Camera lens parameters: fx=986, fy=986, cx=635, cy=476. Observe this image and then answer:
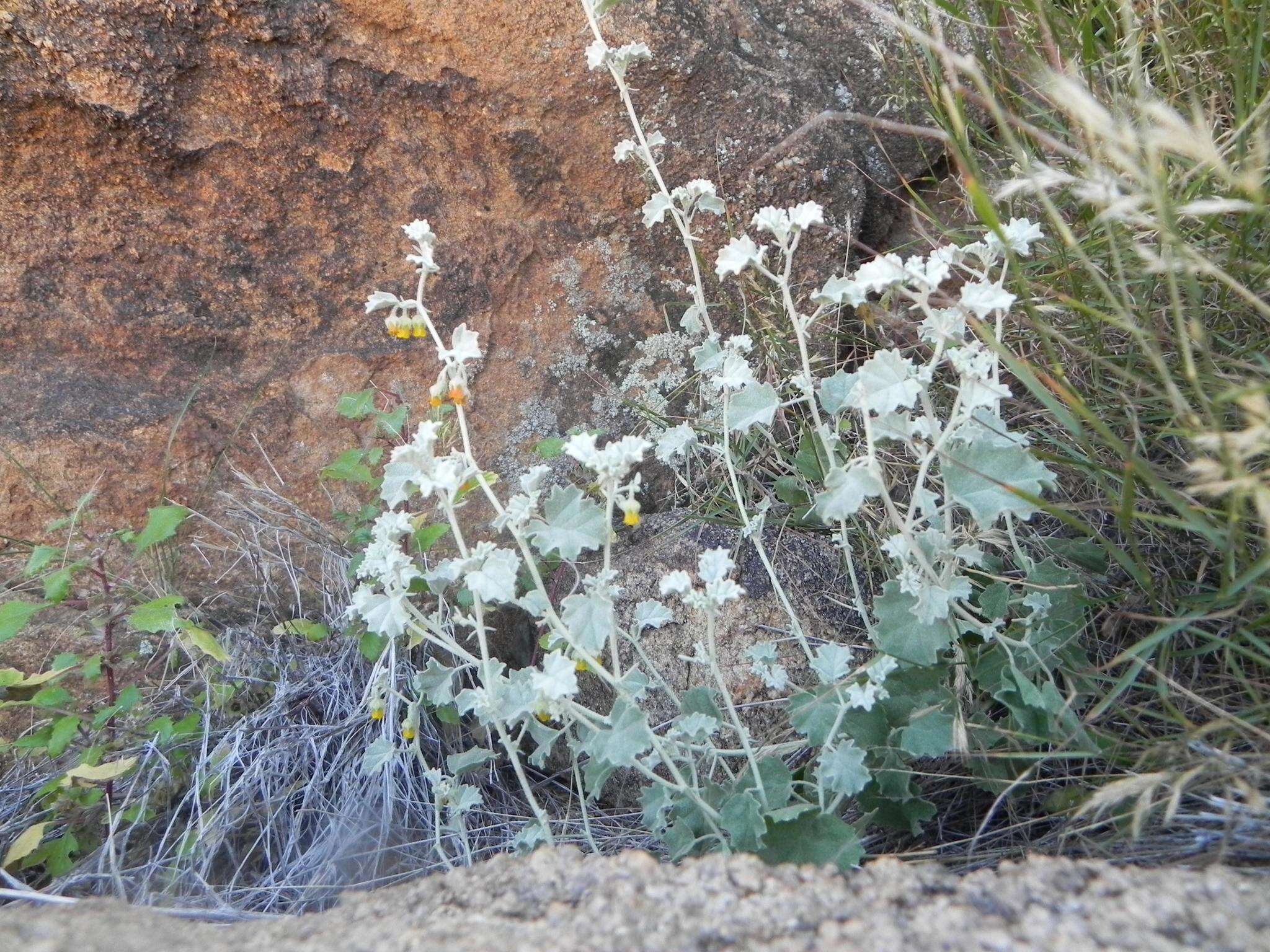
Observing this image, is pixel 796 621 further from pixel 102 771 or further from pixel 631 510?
pixel 102 771

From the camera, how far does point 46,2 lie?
1.97 meters

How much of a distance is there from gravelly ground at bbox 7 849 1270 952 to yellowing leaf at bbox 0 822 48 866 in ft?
1.79

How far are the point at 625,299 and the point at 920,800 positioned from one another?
143 cm

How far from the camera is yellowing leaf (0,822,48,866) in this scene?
170 centimetres

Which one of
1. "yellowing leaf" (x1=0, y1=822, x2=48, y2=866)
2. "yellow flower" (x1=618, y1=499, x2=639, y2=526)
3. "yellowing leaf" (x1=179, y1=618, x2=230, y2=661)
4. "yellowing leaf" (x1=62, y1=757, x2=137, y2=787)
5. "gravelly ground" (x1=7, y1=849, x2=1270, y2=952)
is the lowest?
"gravelly ground" (x1=7, y1=849, x2=1270, y2=952)

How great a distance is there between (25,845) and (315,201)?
143cm

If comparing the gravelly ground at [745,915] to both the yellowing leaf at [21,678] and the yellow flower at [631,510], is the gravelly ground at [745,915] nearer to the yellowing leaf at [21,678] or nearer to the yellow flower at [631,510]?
the yellow flower at [631,510]

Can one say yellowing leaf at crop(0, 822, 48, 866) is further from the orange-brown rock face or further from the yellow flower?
the yellow flower

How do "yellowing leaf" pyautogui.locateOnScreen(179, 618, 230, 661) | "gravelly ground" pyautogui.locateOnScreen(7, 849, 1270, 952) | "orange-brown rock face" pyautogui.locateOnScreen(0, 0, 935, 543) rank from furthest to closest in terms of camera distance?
"orange-brown rock face" pyautogui.locateOnScreen(0, 0, 935, 543), "yellowing leaf" pyautogui.locateOnScreen(179, 618, 230, 661), "gravelly ground" pyautogui.locateOnScreen(7, 849, 1270, 952)

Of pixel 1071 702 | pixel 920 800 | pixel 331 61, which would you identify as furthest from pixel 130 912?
pixel 331 61

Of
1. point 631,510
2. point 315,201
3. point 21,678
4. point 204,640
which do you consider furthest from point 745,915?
point 315,201

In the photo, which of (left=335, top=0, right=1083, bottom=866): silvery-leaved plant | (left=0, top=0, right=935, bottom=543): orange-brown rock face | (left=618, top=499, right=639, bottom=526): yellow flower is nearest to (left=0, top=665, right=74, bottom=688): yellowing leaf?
(left=0, top=0, right=935, bottom=543): orange-brown rock face

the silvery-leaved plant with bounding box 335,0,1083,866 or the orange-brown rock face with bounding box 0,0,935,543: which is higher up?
the orange-brown rock face with bounding box 0,0,935,543

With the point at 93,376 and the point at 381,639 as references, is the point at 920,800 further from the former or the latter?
the point at 93,376
